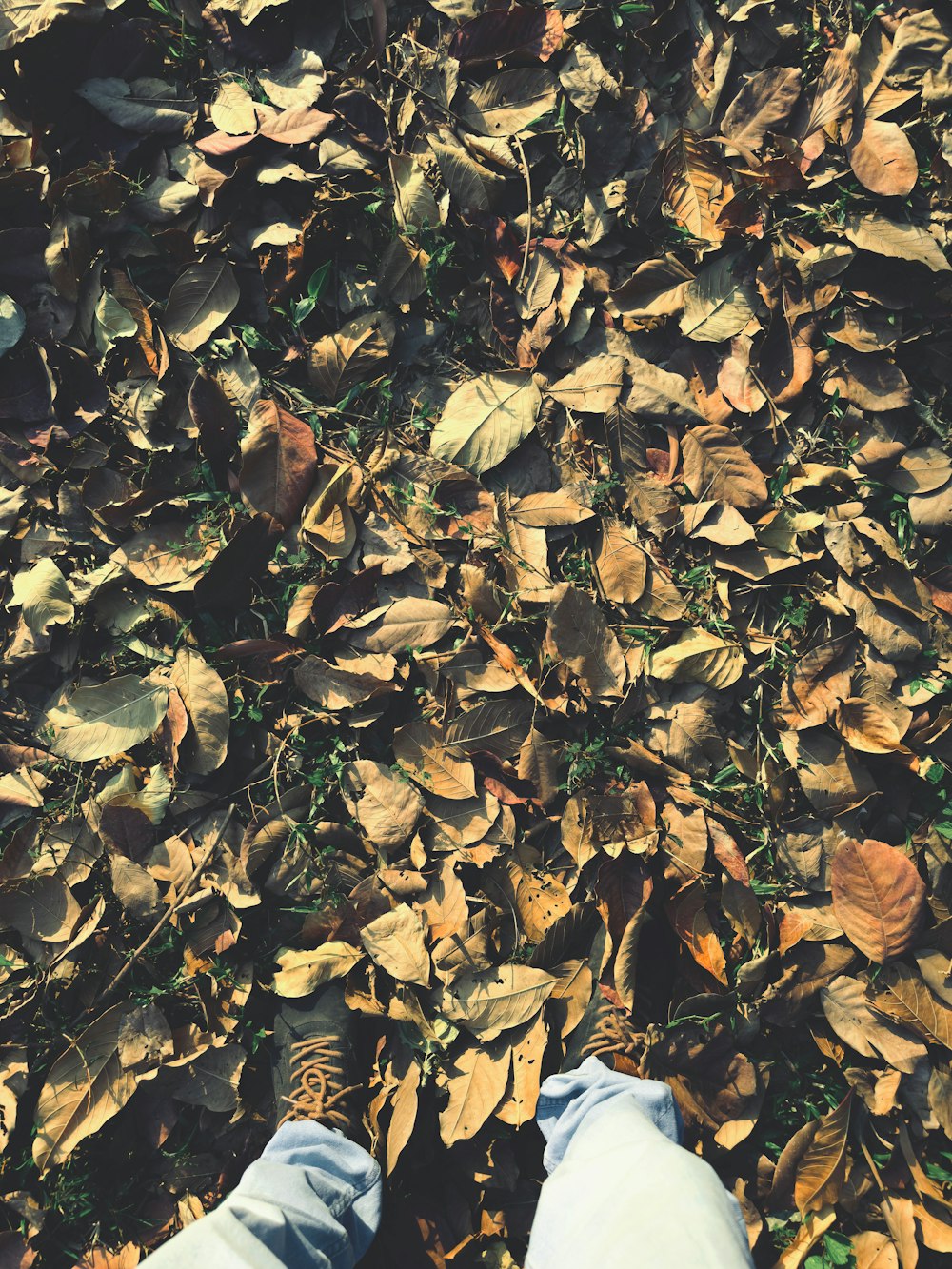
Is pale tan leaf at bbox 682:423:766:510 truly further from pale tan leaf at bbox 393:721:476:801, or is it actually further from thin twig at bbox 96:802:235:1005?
thin twig at bbox 96:802:235:1005

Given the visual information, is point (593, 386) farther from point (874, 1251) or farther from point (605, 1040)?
point (874, 1251)

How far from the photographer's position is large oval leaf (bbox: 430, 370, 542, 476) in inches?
74.7

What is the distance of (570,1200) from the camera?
4.53 feet

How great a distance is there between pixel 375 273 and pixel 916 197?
1199 mm

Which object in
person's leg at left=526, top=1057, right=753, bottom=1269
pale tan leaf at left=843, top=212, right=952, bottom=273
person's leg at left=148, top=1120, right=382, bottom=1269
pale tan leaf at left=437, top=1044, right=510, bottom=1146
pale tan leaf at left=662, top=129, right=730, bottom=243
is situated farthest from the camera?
pale tan leaf at left=662, top=129, right=730, bottom=243

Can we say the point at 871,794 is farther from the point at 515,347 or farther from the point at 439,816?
the point at 515,347

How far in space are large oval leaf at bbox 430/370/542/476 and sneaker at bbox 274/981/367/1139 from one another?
1.18 m

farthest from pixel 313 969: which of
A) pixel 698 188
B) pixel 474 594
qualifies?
pixel 698 188

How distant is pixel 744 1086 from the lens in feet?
5.78

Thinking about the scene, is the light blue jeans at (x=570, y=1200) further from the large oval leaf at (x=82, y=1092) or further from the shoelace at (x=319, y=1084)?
the large oval leaf at (x=82, y=1092)

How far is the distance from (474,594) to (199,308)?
0.90 m

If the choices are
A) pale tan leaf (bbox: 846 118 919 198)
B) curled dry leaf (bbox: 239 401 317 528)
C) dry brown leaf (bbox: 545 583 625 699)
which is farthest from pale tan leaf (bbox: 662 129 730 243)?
curled dry leaf (bbox: 239 401 317 528)

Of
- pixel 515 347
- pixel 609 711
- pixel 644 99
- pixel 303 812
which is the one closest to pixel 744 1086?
pixel 609 711

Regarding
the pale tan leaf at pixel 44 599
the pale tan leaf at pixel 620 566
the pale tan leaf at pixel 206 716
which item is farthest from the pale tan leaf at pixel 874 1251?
the pale tan leaf at pixel 44 599
